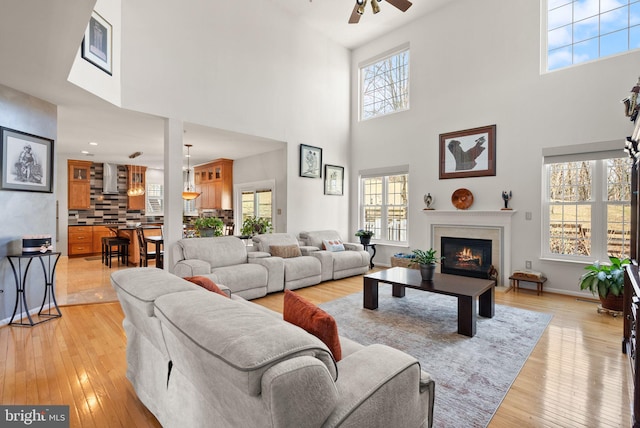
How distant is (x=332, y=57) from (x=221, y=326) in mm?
7277

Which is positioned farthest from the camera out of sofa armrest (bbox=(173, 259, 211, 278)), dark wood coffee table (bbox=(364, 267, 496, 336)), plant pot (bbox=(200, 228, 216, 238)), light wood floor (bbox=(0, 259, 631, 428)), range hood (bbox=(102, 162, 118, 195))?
range hood (bbox=(102, 162, 118, 195))

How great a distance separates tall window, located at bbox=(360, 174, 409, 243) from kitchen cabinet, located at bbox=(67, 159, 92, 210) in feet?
24.4

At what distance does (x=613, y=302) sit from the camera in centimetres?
381

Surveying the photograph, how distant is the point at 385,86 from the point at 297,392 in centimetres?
730

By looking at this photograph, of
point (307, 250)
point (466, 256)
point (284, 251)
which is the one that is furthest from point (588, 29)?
point (284, 251)

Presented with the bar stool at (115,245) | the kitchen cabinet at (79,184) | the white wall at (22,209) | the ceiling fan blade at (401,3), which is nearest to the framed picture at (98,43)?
the white wall at (22,209)

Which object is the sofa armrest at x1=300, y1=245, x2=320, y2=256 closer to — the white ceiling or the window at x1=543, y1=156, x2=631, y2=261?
the white ceiling

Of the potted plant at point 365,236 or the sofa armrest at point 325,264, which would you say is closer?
the sofa armrest at point 325,264

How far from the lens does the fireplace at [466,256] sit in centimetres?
555

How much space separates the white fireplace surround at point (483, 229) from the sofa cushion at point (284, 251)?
2668 mm

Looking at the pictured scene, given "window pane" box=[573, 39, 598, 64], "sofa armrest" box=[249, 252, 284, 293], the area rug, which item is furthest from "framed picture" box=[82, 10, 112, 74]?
"window pane" box=[573, 39, 598, 64]

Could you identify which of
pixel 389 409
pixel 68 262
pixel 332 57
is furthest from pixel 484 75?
pixel 68 262

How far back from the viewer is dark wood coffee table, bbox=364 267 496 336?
320 centimetres

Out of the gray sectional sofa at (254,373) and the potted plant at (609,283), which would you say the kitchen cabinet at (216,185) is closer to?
the gray sectional sofa at (254,373)
